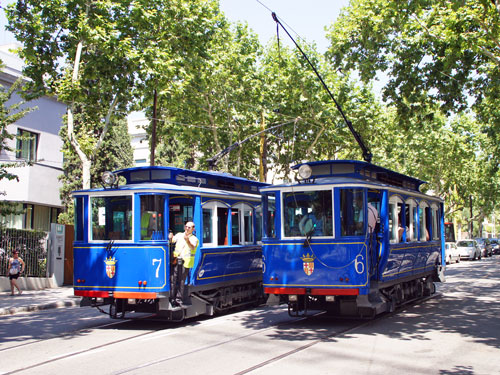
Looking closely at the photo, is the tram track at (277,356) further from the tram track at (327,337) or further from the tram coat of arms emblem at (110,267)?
the tram coat of arms emblem at (110,267)

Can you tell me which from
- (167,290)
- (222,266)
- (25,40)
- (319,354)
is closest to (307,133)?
(25,40)

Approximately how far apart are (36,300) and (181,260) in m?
8.23

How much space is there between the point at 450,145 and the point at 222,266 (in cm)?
3688

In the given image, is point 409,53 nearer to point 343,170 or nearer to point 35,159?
point 343,170

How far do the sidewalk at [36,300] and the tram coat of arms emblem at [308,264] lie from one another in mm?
8858

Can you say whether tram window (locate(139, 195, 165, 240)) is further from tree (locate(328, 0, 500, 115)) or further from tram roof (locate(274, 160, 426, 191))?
tree (locate(328, 0, 500, 115))

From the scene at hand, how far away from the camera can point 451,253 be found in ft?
133

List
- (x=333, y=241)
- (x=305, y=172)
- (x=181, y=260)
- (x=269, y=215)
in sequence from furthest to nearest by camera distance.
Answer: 1. (x=269, y=215)
2. (x=181, y=260)
3. (x=305, y=172)
4. (x=333, y=241)

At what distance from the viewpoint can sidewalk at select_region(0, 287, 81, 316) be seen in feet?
52.0

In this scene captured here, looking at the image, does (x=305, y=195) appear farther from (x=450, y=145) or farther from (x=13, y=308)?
(x=450, y=145)

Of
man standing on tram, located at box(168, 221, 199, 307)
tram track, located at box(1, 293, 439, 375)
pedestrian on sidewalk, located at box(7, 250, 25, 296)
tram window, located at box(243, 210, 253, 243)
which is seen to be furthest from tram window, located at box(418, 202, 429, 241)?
pedestrian on sidewalk, located at box(7, 250, 25, 296)

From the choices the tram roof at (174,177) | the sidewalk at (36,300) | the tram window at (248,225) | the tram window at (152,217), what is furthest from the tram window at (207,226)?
the sidewalk at (36,300)

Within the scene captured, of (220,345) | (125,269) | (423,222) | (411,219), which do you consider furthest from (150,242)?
(423,222)

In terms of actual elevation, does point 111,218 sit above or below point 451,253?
above
